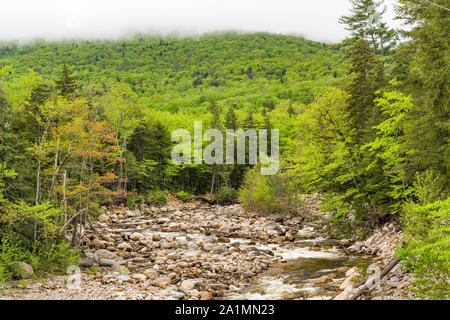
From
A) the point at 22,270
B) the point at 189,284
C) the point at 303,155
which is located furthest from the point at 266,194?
the point at 22,270

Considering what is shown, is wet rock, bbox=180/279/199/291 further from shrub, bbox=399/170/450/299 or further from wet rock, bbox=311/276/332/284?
shrub, bbox=399/170/450/299

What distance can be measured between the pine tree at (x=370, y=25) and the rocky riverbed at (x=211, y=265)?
18.0m

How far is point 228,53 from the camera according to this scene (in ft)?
564

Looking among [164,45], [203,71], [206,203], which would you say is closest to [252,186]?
[206,203]

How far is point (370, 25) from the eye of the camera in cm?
2959

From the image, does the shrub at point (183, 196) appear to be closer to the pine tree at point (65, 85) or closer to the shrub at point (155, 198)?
the shrub at point (155, 198)

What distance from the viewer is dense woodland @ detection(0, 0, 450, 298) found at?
34.3 feet

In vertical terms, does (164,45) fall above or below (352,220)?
above

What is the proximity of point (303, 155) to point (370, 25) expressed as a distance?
54.7ft

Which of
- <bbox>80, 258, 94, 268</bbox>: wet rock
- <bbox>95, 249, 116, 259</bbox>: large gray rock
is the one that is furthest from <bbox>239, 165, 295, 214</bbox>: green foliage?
<bbox>80, 258, 94, 268</bbox>: wet rock

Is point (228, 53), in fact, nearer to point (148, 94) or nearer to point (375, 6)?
point (148, 94)

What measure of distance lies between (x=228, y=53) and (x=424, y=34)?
16922cm

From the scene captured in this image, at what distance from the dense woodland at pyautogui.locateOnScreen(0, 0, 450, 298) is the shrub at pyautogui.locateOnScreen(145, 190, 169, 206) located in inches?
6.5

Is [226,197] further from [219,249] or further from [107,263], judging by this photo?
[107,263]
